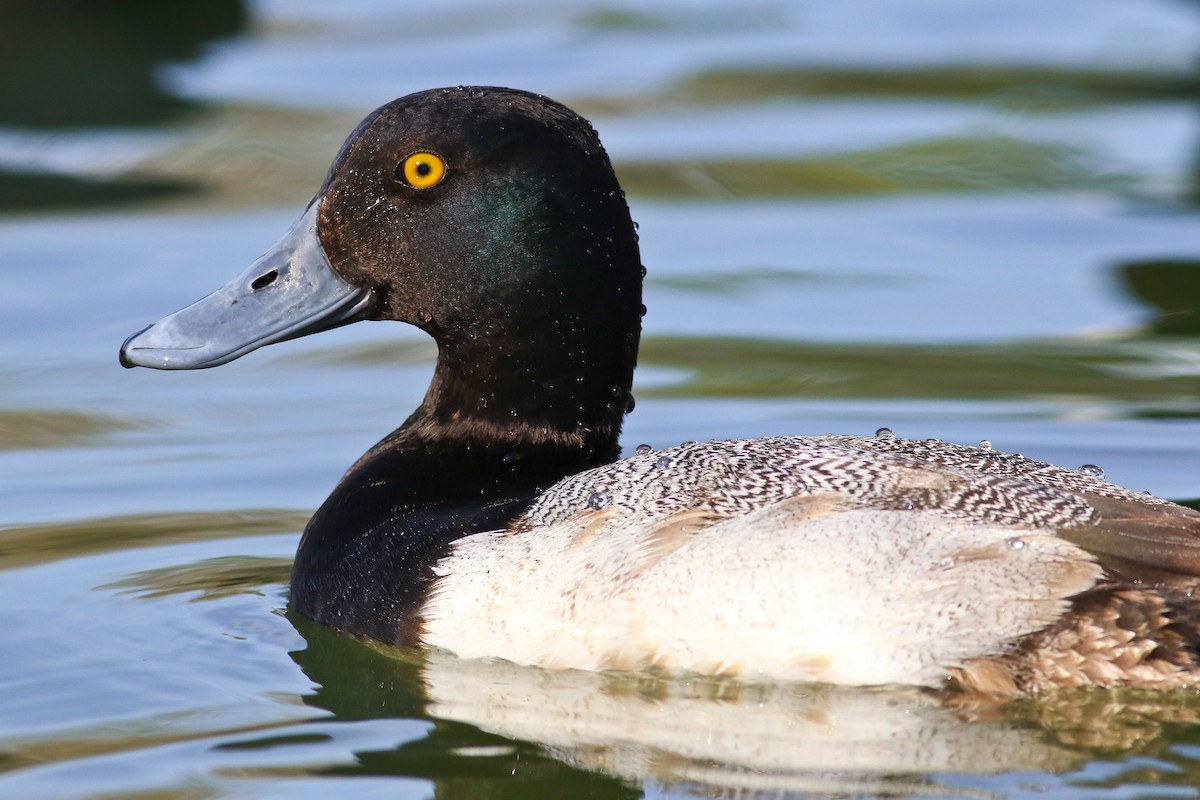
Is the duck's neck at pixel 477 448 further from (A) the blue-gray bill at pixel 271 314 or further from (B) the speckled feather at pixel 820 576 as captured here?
(B) the speckled feather at pixel 820 576

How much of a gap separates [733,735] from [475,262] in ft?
5.39

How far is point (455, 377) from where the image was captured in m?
5.66

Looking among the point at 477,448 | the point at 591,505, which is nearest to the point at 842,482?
the point at 591,505

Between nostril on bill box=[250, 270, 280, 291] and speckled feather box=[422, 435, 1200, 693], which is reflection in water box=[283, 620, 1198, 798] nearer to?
speckled feather box=[422, 435, 1200, 693]

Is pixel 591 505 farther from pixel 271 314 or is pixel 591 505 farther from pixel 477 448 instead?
pixel 271 314

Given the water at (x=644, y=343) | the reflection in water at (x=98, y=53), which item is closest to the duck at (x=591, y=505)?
the water at (x=644, y=343)

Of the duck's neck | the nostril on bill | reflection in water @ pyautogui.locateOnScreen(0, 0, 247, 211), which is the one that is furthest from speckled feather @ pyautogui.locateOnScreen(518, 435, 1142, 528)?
reflection in water @ pyautogui.locateOnScreen(0, 0, 247, 211)

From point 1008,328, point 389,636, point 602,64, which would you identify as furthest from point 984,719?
point 602,64

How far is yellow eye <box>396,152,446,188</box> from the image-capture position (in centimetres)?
544

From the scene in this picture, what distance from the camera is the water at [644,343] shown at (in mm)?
4469

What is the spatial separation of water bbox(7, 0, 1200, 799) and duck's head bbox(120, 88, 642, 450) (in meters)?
0.82

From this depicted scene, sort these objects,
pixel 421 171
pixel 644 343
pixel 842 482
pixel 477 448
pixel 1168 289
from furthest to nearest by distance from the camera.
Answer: pixel 1168 289, pixel 644 343, pixel 477 448, pixel 421 171, pixel 842 482

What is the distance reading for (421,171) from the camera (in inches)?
215

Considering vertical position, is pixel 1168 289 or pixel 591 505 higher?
pixel 1168 289
